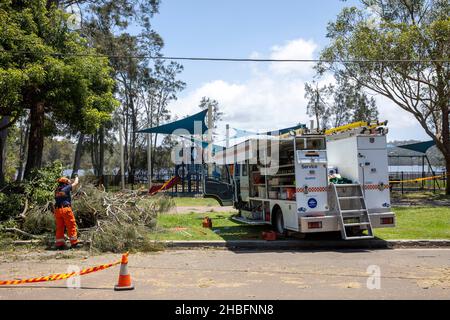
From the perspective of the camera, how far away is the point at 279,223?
12.9 meters

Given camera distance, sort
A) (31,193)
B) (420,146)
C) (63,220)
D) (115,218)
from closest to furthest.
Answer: (63,220) → (115,218) → (31,193) → (420,146)

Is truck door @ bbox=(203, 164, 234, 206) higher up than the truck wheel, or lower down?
higher up

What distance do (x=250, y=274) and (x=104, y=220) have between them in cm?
503

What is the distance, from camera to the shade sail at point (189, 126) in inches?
1024

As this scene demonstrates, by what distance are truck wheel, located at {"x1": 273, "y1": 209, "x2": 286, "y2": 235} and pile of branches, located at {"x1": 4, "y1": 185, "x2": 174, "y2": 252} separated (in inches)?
134

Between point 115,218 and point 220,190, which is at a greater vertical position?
point 220,190

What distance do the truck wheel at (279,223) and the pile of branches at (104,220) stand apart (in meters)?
3.41

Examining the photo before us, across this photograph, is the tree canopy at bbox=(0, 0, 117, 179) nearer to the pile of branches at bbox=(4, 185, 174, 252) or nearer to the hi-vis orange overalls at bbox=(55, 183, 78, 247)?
the pile of branches at bbox=(4, 185, 174, 252)

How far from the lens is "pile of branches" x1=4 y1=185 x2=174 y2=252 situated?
36.7 feet

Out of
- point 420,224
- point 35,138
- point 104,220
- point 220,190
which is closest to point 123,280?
point 104,220

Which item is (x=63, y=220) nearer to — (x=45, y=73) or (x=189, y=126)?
(x=45, y=73)

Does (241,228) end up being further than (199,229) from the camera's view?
Yes

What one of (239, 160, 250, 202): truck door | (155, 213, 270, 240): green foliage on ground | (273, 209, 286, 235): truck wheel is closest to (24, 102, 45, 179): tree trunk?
(155, 213, 270, 240): green foliage on ground
